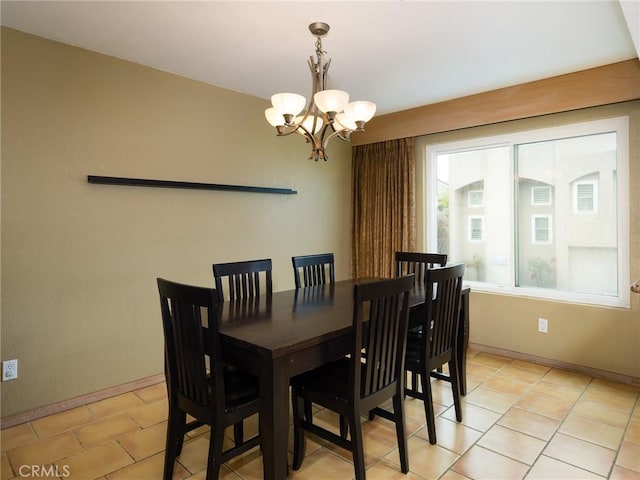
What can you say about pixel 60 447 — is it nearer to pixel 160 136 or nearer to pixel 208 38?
pixel 160 136

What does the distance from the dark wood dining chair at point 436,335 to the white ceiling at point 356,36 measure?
148 cm

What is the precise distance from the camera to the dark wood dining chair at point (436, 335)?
2223mm

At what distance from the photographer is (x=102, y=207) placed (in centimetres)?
283

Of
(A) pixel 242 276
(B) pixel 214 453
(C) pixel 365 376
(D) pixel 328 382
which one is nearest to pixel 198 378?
(B) pixel 214 453

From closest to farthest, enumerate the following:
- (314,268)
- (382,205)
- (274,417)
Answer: (274,417), (314,268), (382,205)

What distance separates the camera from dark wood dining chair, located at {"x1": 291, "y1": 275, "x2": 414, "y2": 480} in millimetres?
1792

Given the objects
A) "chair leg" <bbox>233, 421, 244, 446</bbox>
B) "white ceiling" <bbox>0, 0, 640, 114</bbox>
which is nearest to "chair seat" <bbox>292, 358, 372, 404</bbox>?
"chair leg" <bbox>233, 421, 244, 446</bbox>

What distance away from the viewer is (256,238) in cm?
378

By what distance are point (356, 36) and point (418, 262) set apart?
182cm

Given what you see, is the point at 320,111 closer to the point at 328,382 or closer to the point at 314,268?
the point at 314,268

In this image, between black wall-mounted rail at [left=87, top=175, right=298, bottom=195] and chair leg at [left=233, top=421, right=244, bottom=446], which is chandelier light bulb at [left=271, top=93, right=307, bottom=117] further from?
chair leg at [left=233, top=421, right=244, bottom=446]

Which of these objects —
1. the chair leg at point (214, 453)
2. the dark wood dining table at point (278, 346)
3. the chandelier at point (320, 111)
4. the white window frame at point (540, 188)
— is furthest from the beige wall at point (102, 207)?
the white window frame at point (540, 188)

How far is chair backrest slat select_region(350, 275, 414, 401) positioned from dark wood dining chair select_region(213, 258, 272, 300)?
0.97m

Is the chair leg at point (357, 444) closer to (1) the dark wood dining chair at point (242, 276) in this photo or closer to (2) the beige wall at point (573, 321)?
(1) the dark wood dining chair at point (242, 276)
